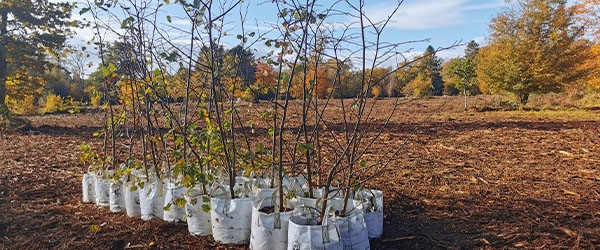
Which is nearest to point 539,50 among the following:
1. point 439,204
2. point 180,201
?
point 439,204

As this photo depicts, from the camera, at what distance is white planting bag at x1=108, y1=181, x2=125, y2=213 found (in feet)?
11.0

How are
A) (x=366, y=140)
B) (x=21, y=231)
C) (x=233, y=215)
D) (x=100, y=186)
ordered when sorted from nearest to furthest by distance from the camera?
(x=233, y=215)
(x=21, y=231)
(x=100, y=186)
(x=366, y=140)

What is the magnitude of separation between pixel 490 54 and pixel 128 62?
54.6 feet

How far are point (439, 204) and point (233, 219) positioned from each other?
1873 mm

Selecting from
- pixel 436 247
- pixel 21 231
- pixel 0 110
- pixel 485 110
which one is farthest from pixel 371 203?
pixel 485 110

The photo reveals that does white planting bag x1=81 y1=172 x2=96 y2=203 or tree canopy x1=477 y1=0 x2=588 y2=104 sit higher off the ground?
tree canopy x1=477 y1=0 x2=588 y2=104

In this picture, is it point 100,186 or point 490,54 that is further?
point 490,54

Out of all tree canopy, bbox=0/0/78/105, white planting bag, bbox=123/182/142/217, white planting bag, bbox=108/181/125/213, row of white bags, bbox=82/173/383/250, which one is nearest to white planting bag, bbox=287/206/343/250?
row of white bags, bbox=82/173/383/250

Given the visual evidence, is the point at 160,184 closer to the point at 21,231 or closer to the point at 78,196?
the point at 21,231

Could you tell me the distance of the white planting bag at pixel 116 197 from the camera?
11.0 ft

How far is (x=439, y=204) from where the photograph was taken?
350 centimetres

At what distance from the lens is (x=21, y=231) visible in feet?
9.88

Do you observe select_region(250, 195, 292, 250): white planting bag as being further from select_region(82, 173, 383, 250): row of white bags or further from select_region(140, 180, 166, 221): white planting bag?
select_region(140, 180, 166, 221): white planting bag

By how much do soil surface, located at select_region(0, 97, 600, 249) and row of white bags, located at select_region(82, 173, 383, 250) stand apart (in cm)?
11
